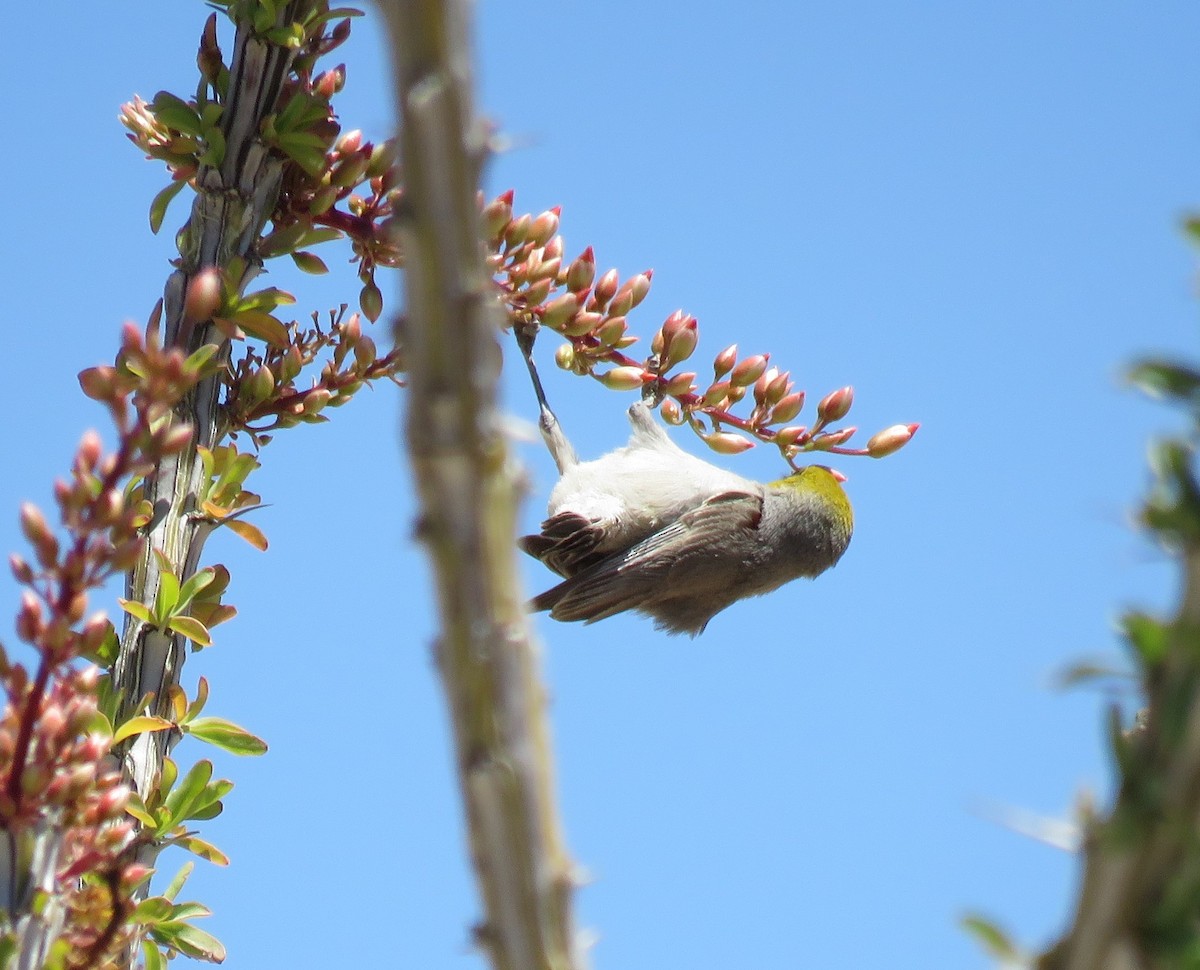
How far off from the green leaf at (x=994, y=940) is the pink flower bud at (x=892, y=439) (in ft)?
8.17

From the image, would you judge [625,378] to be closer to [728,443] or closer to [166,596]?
[728,443]

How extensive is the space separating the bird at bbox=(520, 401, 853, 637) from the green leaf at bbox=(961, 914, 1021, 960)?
3266 mm

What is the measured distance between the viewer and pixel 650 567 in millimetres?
4203

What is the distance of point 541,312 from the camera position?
2967 millimetres

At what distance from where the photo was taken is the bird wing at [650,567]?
4129mm

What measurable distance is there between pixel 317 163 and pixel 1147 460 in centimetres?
199

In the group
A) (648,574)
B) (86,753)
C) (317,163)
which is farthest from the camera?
(648,574)

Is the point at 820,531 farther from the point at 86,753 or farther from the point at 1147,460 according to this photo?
the point at 1147,460

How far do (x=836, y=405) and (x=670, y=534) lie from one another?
1161 millimetres

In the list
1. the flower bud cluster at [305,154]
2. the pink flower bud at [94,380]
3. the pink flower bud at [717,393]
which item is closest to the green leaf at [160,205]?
the flower bud cluster at [305,154]

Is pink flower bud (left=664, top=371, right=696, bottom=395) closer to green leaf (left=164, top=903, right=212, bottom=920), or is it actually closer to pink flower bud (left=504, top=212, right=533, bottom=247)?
pink flower bud (left=504, top=212, right=533, bottom=247)

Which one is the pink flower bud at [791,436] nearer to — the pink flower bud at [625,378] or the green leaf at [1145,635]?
the pink flower bud at [625,378]

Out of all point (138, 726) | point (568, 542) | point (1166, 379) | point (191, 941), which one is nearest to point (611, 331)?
point (568, 542)

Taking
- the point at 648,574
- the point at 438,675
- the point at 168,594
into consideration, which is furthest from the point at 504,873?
the point at 648,574
